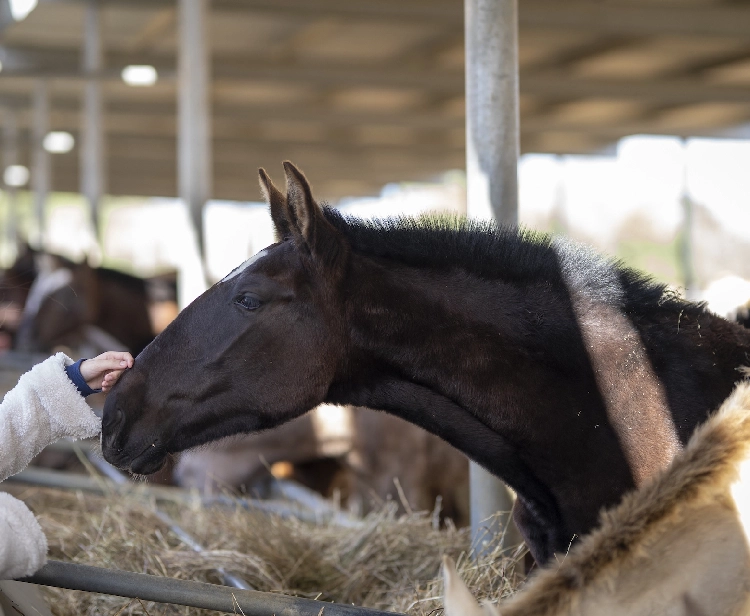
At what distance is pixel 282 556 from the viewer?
132 inches

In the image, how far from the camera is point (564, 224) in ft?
66.8

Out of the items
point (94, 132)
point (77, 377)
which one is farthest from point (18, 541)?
point (94, 132)

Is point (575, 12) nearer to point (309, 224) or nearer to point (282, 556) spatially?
point (282, 556)

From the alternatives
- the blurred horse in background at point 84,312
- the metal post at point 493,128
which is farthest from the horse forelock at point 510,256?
the blurred horse in background at point 84,312

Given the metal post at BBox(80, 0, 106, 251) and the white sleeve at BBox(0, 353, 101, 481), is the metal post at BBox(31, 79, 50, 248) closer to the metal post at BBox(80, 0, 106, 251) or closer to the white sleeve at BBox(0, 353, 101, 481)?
the metal post at BBox(80, 0, 106, 251)

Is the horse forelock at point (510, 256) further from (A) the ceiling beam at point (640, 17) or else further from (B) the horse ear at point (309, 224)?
(A) the ceiling beam at point (640, 17)

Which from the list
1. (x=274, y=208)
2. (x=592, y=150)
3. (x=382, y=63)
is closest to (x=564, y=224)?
(x=592, y=150)

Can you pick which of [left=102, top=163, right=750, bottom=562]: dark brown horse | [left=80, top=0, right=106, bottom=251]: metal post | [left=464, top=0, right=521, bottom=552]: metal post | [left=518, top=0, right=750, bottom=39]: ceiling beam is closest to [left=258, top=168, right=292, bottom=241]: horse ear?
[left=102, top=163, right=750, bottom=562]: dark brown horse

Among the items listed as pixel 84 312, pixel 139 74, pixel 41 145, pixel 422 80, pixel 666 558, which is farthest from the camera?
pixel 41 145

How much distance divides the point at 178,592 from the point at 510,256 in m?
1.21

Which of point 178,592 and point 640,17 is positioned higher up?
point 640,17

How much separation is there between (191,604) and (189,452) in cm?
62

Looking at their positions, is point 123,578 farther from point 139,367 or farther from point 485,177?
point 485,177

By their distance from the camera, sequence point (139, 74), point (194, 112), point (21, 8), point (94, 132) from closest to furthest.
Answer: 1. point (194, 112)
2. point (139, 74)
3. point (21, 8)
4. point (94, 132)
